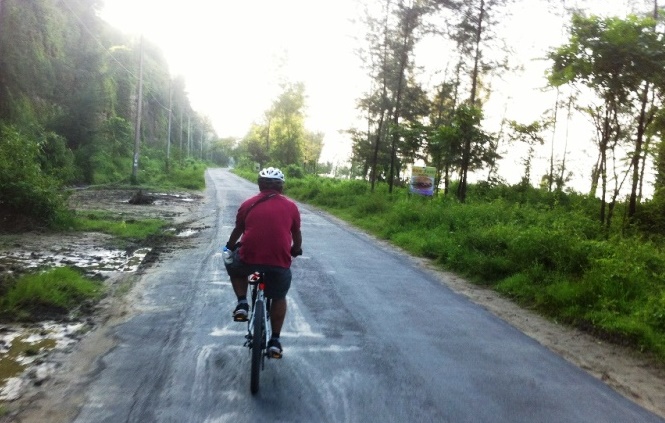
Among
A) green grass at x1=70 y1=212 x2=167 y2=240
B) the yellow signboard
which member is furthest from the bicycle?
the yellow signboard

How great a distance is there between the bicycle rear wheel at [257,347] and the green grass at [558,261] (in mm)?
4594

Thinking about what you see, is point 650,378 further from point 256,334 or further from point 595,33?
point 595,33

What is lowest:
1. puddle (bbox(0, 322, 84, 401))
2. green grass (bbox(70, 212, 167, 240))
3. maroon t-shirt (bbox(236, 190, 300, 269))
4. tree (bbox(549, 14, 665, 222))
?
puddle (bbox(0, 322, 84, 401))

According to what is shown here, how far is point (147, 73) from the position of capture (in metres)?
72.6

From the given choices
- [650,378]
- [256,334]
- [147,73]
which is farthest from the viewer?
[147,73]

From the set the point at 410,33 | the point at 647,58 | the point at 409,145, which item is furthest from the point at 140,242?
the point at 410,33

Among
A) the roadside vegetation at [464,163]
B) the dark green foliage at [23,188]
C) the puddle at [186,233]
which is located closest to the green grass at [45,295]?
the roadside vegetation at [464,163]

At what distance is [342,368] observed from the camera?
527 cm

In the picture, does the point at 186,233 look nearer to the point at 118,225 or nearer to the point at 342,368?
the point at 118,225

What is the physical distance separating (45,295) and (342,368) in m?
4.05

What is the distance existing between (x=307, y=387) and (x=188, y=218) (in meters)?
14.8

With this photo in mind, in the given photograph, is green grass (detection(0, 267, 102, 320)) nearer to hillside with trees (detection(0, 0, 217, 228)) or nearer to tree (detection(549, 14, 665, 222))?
hillside with trees (detection(0, 0, 217, 228))

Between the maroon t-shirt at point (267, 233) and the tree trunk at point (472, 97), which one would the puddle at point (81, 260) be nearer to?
the maroon t-shirt at point (267, 233)

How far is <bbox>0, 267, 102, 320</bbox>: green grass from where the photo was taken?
6.59 meters
